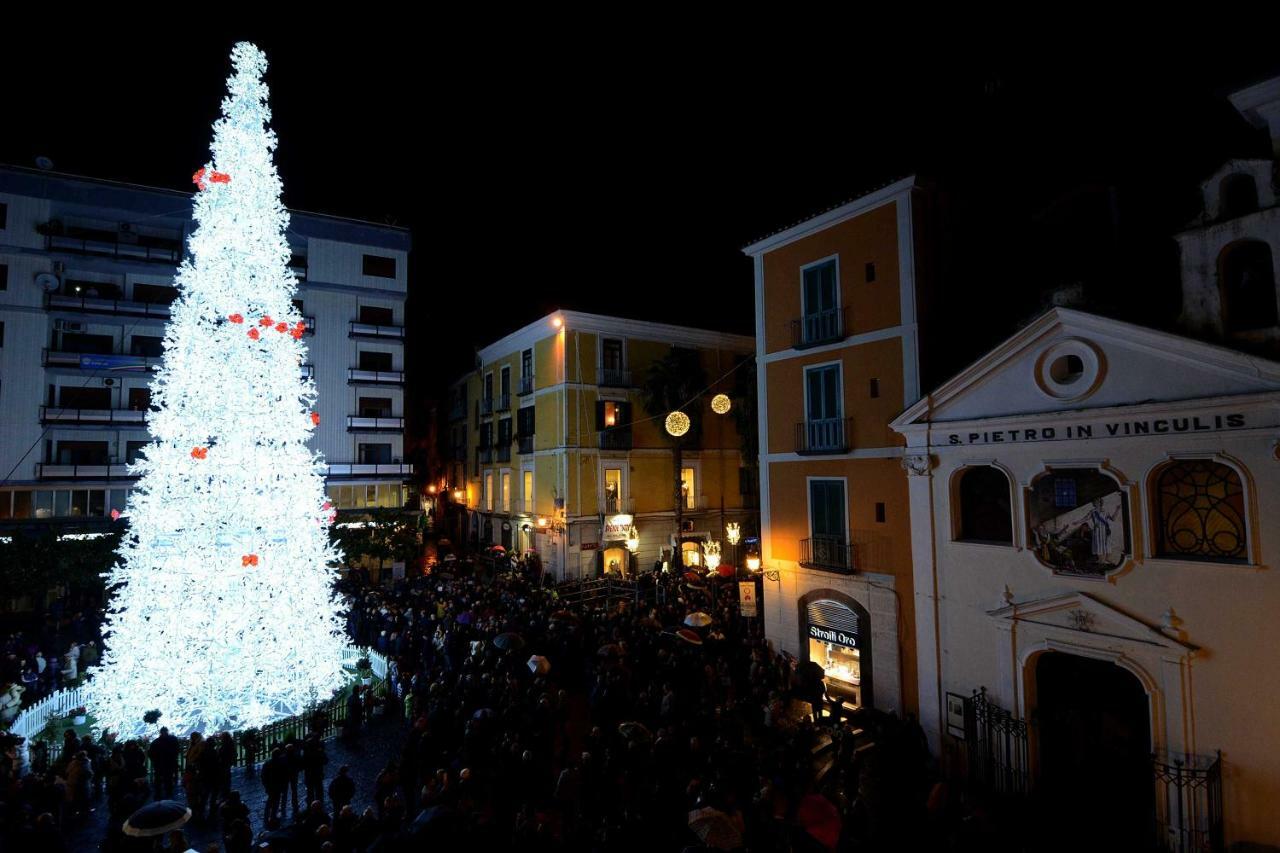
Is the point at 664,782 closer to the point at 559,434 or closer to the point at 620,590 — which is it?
the point at 620,590

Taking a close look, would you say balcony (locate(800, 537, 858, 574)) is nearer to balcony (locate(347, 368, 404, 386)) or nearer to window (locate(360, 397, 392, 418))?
window (locate(360, 397, 392, 418))

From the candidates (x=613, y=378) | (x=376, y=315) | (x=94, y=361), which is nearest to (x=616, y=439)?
(x=613, y=378)

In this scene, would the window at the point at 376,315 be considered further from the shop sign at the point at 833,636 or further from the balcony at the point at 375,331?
the shop sign at the point at 833,636

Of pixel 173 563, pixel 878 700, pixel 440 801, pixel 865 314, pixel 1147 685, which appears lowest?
pixel 878 700

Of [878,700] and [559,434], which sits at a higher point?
[559,434]

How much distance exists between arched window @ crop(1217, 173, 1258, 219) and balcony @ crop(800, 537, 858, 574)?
9498mm

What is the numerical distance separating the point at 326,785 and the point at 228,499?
6.16 metres

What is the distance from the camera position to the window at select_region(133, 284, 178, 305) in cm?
3076

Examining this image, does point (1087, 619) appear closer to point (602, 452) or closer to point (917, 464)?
point (917, 464)

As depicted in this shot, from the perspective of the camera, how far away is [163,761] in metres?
10.8

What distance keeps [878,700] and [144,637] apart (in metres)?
16.2

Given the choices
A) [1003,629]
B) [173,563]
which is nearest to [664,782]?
[1003,629]

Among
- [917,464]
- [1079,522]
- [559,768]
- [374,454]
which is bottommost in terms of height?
[559,768]

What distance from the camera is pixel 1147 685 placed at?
10.2m
